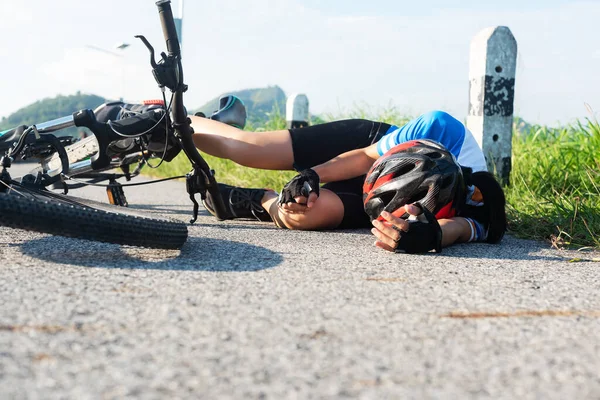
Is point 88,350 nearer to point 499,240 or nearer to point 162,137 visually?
point 162,137

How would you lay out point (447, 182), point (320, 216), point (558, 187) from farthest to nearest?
point (558, 187) < point (320, 216) < point (447, 182)

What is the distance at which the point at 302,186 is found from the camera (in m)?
3.29

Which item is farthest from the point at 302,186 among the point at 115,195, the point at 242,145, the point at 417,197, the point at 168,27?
the point at 115,195

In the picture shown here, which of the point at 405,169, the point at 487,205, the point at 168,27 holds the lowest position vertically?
the point at 487,205

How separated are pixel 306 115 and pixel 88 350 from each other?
6789mm

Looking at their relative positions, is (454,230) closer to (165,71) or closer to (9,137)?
(165,71)

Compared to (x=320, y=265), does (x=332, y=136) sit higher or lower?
higher

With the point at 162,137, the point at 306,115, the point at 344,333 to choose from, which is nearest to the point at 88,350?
the point at 344,333

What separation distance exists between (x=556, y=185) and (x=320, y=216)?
193cm

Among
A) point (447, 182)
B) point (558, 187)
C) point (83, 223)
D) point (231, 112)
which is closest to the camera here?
point (83, 223)

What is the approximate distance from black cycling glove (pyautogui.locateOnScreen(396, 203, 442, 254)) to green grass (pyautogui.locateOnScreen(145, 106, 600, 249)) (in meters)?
0.80

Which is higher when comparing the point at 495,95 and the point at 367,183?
the point at 495,95

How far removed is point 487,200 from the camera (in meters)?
3.24

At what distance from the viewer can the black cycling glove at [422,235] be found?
2.73m
